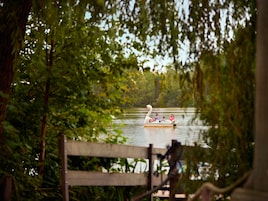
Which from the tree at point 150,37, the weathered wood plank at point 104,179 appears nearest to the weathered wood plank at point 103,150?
the weathered wood plank at point 104,179

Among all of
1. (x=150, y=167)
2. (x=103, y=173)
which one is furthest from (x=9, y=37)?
(x=150, y=167)

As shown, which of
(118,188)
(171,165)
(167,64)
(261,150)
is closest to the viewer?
(261,150)

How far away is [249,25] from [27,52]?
6.31ft

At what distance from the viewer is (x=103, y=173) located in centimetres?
380

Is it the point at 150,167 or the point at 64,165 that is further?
the point at 150,167

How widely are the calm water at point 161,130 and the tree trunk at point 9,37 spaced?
2.73 feet

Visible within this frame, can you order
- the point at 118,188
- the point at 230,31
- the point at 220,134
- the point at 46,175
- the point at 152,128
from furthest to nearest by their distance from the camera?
the point at 152,128 → the point at 118,188 → the point at 46,175 → the point at 230,31 → the point at 220,134

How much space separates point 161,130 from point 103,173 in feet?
5.08

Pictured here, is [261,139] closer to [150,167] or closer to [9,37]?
[9,37]

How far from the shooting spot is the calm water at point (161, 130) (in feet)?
7.95

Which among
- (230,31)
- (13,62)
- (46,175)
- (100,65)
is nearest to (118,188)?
(46,175)

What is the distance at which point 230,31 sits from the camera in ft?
8.18

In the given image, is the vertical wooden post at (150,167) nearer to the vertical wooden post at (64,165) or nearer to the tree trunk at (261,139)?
the vertical wooden post at (64,165)

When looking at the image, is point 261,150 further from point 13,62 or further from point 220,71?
point 13,62
